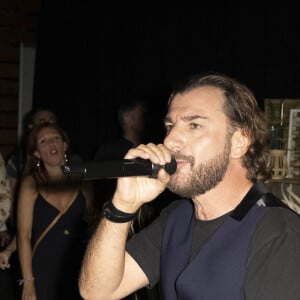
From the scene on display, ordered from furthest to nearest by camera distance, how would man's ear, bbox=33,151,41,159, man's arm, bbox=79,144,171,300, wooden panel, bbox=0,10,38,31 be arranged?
wooden panel, bbox=0,10,38,31 → man's ear, bbox=33,151,41,159 → man's arm, bbox=79,144,171,300

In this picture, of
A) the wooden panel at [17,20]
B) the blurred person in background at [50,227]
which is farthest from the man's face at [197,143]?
the wooden panel at [17,20]

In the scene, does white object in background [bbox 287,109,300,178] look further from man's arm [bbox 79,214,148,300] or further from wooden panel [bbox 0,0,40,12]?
wooden panel [bbox 0,0,40,12]


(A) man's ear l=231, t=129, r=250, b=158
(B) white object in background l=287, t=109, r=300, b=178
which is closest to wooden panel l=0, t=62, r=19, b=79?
(B) white object in background l=287, t=109, r=300, b=178

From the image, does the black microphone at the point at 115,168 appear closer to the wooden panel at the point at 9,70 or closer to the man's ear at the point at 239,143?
the man's ear at the point at 239,143

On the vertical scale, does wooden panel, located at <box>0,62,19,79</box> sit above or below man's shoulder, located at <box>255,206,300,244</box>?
above

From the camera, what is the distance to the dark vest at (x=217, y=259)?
135cm

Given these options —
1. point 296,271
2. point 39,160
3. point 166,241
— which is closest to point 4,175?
point 39,160

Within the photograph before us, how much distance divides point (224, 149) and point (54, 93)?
174 inches

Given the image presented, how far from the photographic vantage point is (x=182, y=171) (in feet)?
4.97

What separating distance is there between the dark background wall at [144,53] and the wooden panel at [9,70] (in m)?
0.38

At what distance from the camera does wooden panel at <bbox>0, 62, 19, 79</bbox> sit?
600 centimetres


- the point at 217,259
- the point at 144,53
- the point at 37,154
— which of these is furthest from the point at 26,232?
the point at 144,53

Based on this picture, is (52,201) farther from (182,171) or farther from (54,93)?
(54,93)

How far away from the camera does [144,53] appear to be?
201 inches
